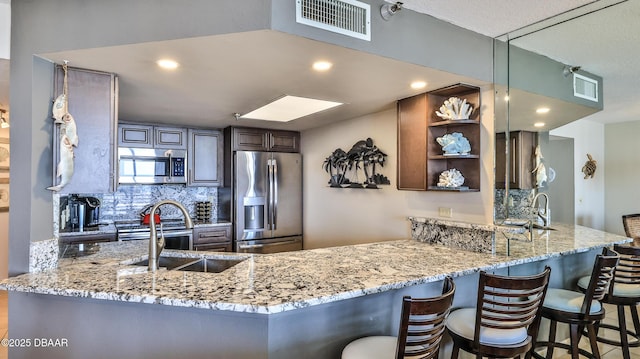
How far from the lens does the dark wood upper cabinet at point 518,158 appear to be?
2490 millimetres

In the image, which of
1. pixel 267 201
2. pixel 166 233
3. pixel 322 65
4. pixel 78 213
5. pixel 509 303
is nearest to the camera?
pixel 509 303

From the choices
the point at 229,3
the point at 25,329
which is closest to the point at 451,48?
the point at 229,3

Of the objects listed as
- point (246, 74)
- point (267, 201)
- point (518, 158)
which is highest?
point (246, 74)

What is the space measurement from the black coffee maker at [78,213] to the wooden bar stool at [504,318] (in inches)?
153

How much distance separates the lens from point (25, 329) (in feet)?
5.88

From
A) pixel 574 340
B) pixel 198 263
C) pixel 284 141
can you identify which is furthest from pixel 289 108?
pixel 574 340

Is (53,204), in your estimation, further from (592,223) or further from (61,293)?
(592,223)

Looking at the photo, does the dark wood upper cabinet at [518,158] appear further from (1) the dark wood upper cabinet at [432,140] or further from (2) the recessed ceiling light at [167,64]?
(2) the recessed ceiling light at [167,64]

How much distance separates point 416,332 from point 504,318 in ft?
2.03

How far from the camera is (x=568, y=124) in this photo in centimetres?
265

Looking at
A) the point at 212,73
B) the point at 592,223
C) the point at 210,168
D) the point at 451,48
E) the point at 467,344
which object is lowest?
the point at 467,344

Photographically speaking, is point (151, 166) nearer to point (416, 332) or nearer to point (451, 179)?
point (451, 179)

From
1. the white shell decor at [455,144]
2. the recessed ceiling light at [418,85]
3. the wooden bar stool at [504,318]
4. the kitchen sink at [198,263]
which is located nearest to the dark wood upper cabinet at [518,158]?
the white shell decor at [455,144]

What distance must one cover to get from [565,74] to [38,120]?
3.64 meters
